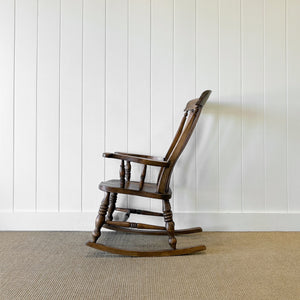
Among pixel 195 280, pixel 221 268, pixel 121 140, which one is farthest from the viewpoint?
pixel 121 140

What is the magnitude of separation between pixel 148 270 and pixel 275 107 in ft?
4.35

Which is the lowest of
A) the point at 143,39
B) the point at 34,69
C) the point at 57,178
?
the point at 57,178

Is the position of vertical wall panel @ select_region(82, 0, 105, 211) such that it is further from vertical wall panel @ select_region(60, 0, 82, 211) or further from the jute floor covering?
the jute floor covering

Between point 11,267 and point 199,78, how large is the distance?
151 cm

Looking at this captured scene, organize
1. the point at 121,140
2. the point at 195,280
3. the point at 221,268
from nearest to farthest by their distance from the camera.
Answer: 1. the point at 195,280
2. the point at 221,268
3. the point at 121,140

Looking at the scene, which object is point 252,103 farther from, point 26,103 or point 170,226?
point 26,103

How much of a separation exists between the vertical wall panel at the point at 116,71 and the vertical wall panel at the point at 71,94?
0.60 feet

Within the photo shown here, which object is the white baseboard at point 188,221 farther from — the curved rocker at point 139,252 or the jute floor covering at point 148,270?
the curved rocker at point 139,252

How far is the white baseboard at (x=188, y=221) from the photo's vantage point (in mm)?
1935

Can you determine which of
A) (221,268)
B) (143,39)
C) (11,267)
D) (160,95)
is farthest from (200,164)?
(11,267)

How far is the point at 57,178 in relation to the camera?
195 cm

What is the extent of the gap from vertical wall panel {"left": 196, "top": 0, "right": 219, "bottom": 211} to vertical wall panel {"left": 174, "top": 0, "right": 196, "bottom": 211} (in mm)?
35

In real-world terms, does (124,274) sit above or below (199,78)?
below

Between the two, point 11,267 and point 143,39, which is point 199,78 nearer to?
point 143,39
